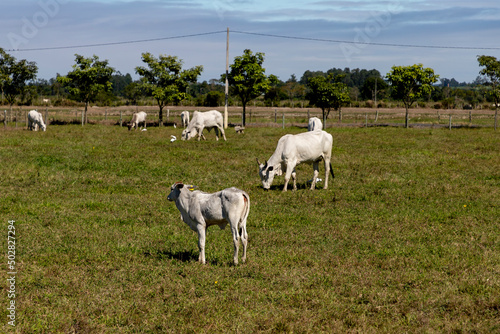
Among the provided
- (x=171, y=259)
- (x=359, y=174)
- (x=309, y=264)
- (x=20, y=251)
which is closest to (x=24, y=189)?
(x=20, y=251)

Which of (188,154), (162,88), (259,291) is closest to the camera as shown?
(259,291)

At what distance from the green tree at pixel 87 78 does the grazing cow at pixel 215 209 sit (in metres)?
44.2

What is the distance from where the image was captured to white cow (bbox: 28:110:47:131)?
132 feet

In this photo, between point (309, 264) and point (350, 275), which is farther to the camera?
point (309, 264)

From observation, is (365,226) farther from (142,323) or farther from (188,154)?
(188,154)

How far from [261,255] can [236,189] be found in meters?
1.75

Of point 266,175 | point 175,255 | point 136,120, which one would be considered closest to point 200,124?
point 136,120

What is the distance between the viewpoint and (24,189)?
1655 cm

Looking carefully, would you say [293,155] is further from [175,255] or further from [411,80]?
[411,80]

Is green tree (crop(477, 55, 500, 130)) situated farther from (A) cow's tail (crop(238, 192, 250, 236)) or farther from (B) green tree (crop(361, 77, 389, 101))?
(B) green tree (crop(361, 77, 389, 101))

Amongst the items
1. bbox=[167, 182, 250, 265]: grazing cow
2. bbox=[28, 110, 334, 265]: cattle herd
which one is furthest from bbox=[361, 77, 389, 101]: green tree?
bbox=[167, 182, 250, 265]: grazing cow

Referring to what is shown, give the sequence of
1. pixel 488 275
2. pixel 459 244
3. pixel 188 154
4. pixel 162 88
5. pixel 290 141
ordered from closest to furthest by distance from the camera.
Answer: pixel 488 275 < pixel 459 244 < pixel 290 141 < pixel 188 154 < pixel 162 88

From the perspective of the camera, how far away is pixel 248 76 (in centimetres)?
5031

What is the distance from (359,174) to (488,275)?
11447 mm
